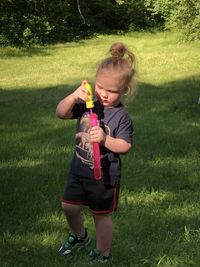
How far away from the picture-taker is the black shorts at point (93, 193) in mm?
3877

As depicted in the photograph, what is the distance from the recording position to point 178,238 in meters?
4.50

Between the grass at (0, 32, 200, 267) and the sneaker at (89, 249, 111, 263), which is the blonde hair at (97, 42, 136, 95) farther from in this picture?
the sneaker at (89, 249, 111, 263)

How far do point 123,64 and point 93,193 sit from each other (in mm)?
901

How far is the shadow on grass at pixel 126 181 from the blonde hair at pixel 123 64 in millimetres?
318

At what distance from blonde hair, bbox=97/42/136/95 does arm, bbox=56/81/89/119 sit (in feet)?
0.77

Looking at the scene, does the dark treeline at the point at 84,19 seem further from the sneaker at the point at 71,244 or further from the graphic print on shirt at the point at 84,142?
the graphic print on shirt at the point at 84,142

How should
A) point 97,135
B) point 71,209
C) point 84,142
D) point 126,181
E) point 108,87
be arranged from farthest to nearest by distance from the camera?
point 126,181, point 71,209, point 84,142, point 108,87, point 97,135

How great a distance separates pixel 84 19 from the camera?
24203 millimetres

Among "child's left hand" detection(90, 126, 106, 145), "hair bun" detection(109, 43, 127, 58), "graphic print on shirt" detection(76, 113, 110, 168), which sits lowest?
"graphic print on shirt" detection(76, 113, 110, 168)

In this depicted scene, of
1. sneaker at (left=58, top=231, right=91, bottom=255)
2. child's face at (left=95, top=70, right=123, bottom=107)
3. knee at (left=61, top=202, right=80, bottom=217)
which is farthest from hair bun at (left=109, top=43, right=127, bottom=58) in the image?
sneaker at (left=58, top=231, right=91, bottom=255)

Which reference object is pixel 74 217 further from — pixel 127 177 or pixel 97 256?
pixel 127 177

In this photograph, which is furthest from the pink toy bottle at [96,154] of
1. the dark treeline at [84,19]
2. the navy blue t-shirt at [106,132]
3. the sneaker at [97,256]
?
the dark treeline at [84,19]

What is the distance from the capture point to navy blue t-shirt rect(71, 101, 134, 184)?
381cm

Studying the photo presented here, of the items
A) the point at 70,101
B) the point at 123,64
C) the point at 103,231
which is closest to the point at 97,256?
the point at 103,231
